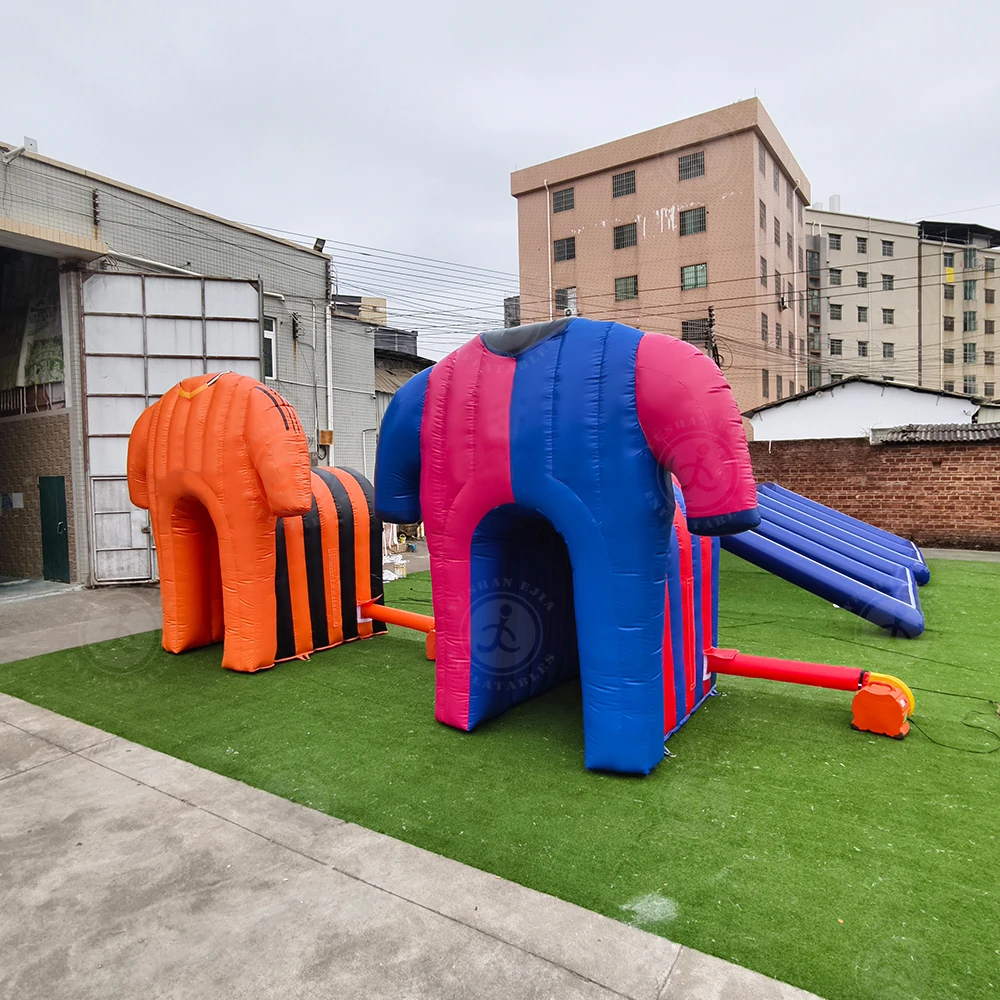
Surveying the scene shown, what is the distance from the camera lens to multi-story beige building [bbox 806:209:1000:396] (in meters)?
42.8

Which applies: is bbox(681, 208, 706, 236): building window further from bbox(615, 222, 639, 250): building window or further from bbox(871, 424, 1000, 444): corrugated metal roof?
bbox(871, 424, 1000, 444): corrugated metal roof

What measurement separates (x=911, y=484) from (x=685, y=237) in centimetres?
1956

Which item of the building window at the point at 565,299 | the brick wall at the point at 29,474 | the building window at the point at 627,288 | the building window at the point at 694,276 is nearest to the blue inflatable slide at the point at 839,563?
the brick wall at the point at 29,474

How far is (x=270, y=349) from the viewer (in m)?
13.6

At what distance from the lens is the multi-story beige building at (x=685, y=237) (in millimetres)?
28922

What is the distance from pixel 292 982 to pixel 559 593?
309 centimetres

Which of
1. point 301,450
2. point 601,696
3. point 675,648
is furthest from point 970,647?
point 301,450

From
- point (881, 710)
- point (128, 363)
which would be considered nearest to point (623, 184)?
point (128, 363)

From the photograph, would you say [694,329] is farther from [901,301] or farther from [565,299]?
[901,301]

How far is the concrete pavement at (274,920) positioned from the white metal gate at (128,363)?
26.7ft

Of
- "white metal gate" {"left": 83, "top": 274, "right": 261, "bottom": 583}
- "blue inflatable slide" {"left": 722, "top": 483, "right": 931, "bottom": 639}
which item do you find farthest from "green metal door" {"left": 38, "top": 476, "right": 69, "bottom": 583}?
"blue inflatable slide" {"left": 722, "top": 483, "right": 931, "bottom": 639}

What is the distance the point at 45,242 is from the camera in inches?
391

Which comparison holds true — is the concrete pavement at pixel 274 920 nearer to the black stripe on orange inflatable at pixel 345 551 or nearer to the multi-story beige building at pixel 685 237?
the black stripe on orange inflatable at pixel 345 551

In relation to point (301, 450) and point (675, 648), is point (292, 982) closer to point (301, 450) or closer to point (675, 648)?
point (675, 648)
